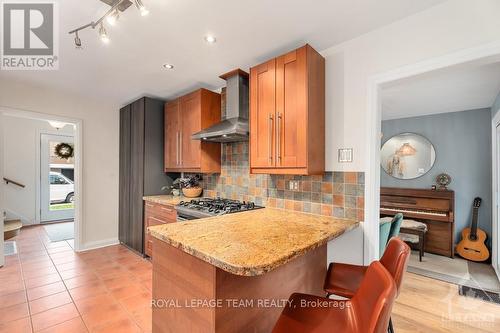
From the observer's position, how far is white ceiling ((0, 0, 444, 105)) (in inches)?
61.2

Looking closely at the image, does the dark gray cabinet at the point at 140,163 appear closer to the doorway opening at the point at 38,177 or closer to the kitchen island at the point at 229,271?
the doorway opening at the point at 38,177

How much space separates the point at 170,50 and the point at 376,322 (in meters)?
2.42

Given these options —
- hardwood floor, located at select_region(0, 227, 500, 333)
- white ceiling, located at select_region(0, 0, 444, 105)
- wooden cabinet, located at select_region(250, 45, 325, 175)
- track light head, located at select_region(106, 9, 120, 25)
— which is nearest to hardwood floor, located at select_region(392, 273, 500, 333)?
hardwood floor, located at select_region(0, 227, 500, 333)

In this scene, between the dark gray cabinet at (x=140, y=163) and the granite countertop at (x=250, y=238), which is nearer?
the granite countertop at (x=250, y=238)

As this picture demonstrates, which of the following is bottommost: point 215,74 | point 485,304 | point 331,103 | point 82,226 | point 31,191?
point 485,304

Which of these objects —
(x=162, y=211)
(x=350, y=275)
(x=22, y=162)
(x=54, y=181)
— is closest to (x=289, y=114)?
(x=350, y=275)

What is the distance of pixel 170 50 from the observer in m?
2.16

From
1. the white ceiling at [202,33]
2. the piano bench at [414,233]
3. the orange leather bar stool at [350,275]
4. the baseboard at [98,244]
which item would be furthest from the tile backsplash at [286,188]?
the piano bench at [414,233]

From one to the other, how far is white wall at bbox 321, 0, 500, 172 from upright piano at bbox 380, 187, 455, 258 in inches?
110

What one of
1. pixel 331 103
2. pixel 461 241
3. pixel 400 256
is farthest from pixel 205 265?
pixel 461 241

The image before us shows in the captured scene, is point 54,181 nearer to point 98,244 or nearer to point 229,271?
point 98,244

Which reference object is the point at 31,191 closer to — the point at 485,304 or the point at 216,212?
the point at 216,212

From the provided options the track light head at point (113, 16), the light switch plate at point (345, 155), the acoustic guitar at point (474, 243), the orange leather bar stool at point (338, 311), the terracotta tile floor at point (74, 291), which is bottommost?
the terracotta tile floor at point (74, 291)

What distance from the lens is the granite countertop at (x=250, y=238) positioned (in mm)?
967
